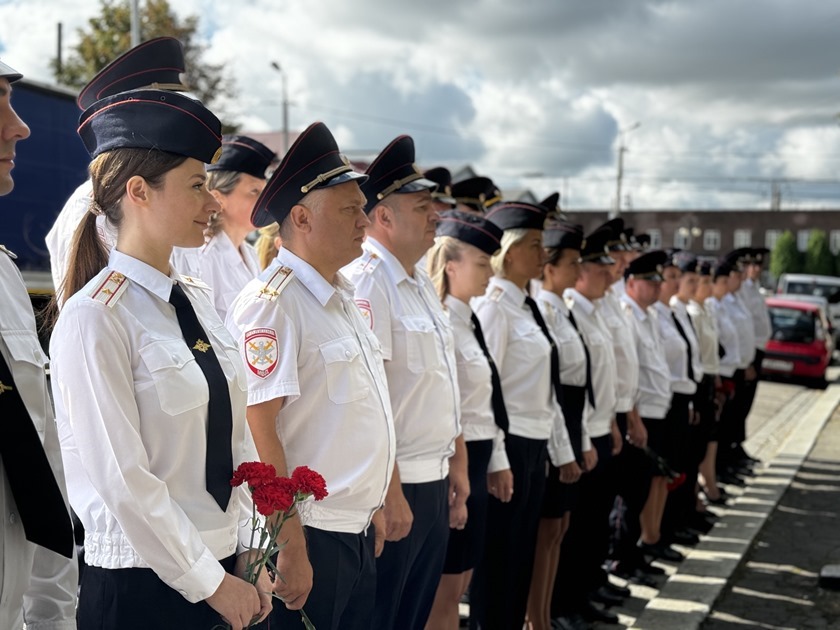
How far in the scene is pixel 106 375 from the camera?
219 centimetres

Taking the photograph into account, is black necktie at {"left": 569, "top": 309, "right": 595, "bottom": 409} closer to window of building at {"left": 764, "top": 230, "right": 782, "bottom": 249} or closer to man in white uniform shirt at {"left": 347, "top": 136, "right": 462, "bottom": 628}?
man in white uniform shirt at {"left": 347, "top": 136, "right": 462, "bottom": 628}

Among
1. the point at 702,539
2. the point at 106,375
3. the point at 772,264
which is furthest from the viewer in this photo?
the point at 772,264

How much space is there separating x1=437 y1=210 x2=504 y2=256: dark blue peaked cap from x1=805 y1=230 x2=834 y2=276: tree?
69812mm

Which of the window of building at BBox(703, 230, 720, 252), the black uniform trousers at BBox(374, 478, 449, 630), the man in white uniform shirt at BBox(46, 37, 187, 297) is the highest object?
the window of building at BBox(703, 230, 720, 252)

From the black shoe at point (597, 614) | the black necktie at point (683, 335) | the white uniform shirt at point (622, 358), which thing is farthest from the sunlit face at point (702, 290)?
the black shoe at point (597, 614)

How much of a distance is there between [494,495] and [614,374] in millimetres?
1594

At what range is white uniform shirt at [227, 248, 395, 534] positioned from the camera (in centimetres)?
296

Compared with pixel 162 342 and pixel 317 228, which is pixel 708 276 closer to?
pixel 317 228

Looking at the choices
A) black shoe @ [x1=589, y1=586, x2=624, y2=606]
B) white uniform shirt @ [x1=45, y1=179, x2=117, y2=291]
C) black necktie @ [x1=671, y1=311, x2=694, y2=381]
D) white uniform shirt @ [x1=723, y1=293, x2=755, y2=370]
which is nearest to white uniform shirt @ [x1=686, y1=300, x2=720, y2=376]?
black necktie @ [x1=671, y1=311, x2=694, y2=381]

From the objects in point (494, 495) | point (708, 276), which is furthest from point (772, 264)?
point (494, 495)

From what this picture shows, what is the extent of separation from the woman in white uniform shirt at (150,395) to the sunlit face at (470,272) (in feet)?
7.04

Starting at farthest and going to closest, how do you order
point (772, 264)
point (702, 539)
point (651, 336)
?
1. point (772, 264)
2. point (702, 539)
3. point (651, 336)

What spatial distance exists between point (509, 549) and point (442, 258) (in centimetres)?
147

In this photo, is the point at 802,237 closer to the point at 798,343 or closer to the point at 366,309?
the point at 798,343
